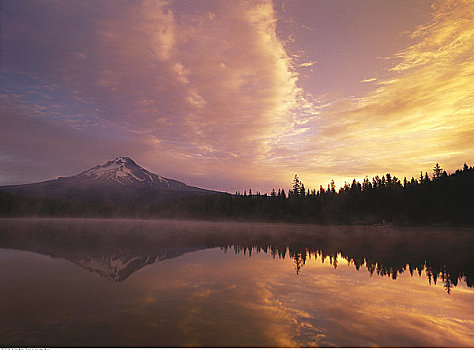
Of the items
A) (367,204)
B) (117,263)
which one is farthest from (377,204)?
(117,263)

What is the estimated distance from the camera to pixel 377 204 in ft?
360

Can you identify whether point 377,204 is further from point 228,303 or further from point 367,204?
point 228,303

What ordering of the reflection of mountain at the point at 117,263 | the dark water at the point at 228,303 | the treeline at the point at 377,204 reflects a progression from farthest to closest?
the treeline at the point at 377,204, the reflection of mountain at the point at 117,263, the dark water at the point at 228,303

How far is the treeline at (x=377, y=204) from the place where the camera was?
89250 mm

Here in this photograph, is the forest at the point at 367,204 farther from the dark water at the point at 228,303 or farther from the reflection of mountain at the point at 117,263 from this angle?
the reflection of mountain at the point at 117,263

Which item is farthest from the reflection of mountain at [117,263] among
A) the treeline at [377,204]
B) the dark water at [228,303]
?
the treeline at [377,204]

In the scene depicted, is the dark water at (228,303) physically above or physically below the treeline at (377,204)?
below

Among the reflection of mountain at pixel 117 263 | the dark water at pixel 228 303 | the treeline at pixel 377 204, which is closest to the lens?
the dark water at pixel 228 303

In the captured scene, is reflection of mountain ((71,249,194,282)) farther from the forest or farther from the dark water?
the forest

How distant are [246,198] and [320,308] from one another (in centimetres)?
16018

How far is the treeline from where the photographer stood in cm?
8925

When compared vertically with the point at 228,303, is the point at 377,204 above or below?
above

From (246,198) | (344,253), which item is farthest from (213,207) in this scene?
(344,253)

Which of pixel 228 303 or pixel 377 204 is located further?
pixel 377 204
